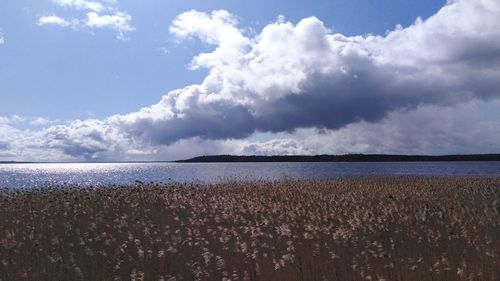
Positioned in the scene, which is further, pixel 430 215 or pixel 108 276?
pixel 430 215

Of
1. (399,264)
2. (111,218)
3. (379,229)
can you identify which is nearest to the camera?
(399,264)

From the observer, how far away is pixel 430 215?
13820mm

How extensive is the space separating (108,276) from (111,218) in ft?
20.1

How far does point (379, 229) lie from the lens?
12281mm

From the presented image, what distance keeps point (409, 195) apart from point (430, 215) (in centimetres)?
657

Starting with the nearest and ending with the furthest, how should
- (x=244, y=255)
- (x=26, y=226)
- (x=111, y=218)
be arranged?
(x=244, y=255), (x=26, y=226), (x=111, y=218)

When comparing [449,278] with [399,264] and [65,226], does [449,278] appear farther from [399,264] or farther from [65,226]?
[65,226]

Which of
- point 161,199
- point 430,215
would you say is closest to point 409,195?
point 430,215

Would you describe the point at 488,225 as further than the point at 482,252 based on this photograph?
Yes

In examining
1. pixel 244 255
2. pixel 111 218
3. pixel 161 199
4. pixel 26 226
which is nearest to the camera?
pixel 244 255

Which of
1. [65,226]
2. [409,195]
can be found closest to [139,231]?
[65,226]

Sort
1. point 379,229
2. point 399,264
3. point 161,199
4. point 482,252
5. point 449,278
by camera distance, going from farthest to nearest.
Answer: point 161,199, point 379,229, point 482,252, point 399,264, point 449,278

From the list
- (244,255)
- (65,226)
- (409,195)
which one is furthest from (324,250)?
(409,195)

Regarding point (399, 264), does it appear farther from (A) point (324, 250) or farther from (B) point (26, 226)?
(B) point (26, 226)
